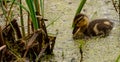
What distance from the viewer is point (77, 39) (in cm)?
294

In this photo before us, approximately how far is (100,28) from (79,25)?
15 centimetres

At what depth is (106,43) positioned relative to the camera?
2.84m

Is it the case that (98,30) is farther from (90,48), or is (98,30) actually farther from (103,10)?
(103,10)

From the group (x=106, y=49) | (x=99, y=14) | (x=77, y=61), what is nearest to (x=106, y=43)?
(x=106, y=49)

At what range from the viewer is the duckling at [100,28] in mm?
2955

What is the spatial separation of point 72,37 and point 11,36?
0.50m

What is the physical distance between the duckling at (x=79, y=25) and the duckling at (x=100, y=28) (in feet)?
0.15

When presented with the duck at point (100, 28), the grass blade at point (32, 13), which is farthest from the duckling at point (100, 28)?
the grass blade at point (32, 13)

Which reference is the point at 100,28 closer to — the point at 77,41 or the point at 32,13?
the point at 77,41

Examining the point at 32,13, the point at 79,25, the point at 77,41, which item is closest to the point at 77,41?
the point at 77,41

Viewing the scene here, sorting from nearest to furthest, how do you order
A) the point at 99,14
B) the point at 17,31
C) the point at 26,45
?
1. the point at 26,45
2. the point at 17,31
3. the point at 99,14

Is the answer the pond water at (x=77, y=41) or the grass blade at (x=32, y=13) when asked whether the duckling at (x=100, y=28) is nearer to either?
the pond water at (x=77, y=41)

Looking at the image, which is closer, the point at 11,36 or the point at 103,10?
the point at 11,36

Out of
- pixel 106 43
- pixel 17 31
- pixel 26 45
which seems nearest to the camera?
pixel 26 45
